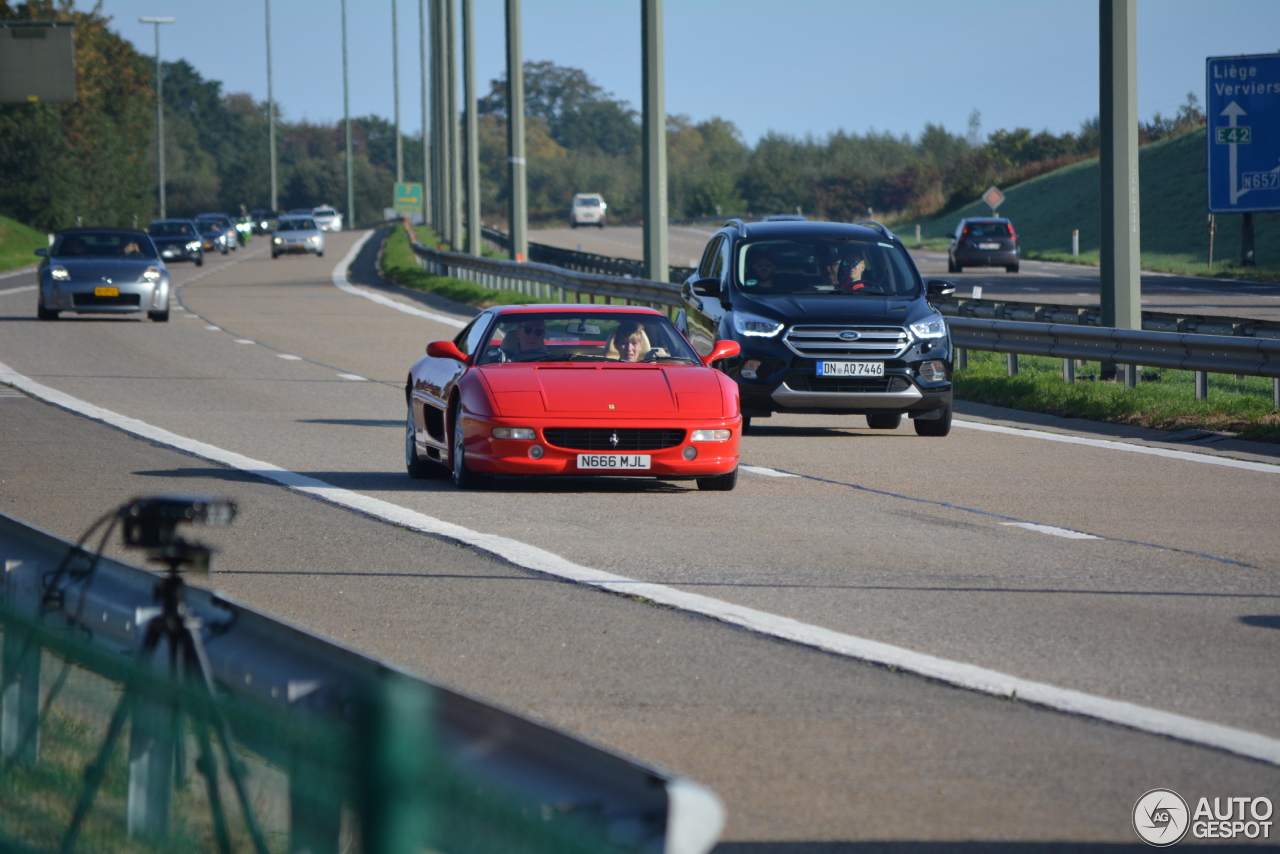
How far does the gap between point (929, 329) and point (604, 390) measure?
15.7ft

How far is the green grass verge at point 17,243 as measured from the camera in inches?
2623

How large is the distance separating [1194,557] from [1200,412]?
7379 mm

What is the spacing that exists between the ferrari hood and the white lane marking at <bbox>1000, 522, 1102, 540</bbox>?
2.26 metres

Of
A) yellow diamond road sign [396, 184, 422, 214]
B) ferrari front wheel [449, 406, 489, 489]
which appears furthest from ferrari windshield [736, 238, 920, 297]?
yellow diamond road sign [396, 184, 422, 214]

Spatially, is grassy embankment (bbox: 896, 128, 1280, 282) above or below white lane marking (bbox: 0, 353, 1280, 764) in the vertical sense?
above

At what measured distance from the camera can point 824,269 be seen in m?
16.7

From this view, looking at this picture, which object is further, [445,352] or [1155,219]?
[1155,219]

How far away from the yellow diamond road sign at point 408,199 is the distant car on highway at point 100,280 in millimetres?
55904

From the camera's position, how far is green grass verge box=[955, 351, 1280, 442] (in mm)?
15773

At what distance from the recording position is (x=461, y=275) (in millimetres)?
43844

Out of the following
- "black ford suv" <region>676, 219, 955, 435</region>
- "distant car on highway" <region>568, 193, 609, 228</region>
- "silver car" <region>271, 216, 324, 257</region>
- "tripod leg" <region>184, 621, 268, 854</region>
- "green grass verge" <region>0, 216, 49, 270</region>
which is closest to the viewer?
"tripod leg" <region>184, 621, 268, 854</region>

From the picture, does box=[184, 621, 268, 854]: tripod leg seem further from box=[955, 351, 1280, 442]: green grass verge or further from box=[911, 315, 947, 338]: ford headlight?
box=[955, 351, 1280, 442]: green grass verge

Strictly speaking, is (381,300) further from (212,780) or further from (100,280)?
(212,780)

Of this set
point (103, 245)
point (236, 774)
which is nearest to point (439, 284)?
point (103, 245)
